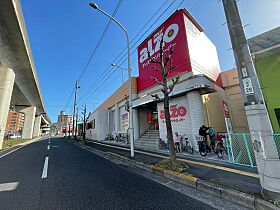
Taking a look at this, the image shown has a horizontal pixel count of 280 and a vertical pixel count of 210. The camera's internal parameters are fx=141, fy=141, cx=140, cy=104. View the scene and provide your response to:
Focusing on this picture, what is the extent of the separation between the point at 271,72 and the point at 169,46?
6.94 m

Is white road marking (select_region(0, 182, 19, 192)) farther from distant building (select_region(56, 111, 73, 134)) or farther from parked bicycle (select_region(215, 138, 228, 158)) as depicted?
distant building (select_region(56, 111, 73, 134))

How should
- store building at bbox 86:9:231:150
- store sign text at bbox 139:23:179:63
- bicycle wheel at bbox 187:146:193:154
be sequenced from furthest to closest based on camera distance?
store sign text at bbox 139:23:179:63, store building at bbox 86:9:231:150, bicycle wheel at bbox 187:146:193:154

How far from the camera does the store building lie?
9375mm

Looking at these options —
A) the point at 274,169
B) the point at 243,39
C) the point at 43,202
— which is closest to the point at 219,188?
the point at 274,169

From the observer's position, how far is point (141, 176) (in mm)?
5129

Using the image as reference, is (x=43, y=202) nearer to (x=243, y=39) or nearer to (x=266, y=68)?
(x=243, y=39)

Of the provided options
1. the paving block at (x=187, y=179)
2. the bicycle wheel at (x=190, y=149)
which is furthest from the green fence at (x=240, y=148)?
the paving block at (x=187, y=179)

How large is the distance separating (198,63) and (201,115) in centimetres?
431

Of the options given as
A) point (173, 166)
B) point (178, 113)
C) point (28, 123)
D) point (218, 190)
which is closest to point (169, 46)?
point (178, 113)

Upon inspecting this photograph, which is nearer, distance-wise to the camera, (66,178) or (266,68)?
(66,178)

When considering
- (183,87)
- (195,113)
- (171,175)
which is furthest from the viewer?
(183,87)

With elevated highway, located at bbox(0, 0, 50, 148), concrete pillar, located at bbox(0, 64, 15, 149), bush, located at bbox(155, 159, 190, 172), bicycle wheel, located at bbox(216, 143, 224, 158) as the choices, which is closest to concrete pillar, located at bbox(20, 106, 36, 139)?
elevated highway, located at bbox(0, 0, 50, 148)

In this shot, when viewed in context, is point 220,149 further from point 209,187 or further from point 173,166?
point 209,187

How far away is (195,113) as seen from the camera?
30.3ft
